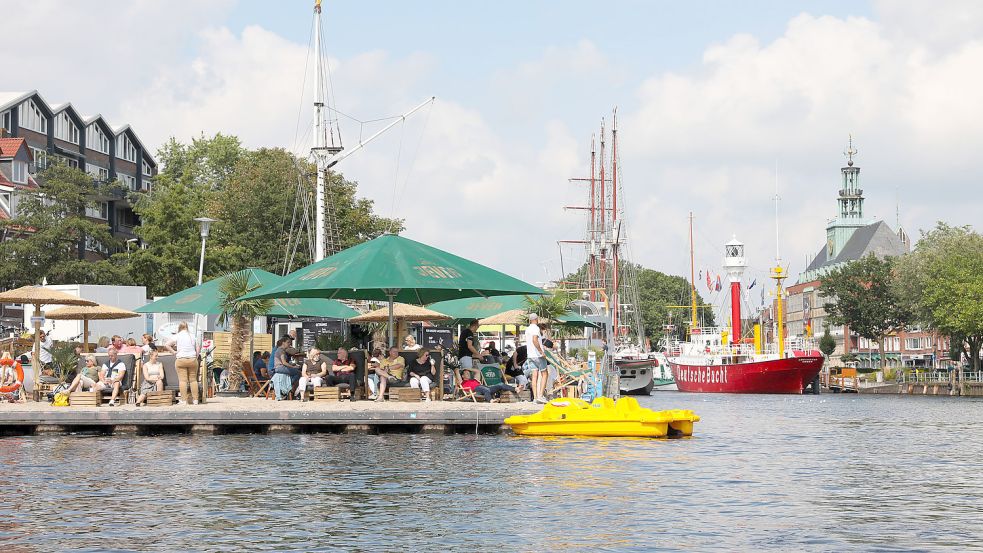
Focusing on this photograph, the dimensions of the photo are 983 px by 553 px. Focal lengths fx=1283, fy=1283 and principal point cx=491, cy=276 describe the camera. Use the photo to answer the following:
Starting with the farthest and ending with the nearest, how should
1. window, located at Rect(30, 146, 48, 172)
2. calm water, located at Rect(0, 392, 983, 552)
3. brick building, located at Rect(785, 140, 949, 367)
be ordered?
brick building, located at Rect(785, 140, 949, 367), window, located at Rect(30, 146, 48, 172), calm water, located at Rect(0, 392, 983, 552)

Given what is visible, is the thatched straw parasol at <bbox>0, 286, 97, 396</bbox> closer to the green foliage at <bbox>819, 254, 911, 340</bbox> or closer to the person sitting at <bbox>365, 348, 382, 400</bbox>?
the person sitting at <bbox>365, 348, 382, 400</bbox>

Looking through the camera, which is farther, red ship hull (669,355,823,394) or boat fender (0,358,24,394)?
red ship hull (669,355,823,394)

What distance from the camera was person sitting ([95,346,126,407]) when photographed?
1088 inches

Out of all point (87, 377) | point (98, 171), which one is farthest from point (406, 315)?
point (98, 171)

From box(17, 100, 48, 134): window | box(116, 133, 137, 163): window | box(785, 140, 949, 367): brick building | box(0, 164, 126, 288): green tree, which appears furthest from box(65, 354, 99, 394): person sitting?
box(785, 140, 949, 367): brick building

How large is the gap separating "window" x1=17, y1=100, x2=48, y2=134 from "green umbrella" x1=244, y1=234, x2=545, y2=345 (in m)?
66.0

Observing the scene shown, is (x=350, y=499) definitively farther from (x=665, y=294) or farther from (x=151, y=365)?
(x=665, y=294)

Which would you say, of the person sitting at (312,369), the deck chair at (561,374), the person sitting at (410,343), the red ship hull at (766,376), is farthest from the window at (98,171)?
the person sitting at (312,369)

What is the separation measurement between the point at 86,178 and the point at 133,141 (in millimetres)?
36629

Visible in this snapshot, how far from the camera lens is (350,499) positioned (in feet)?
56.5

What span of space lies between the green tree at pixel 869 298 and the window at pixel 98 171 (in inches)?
2442

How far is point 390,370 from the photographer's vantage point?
28.9 metres

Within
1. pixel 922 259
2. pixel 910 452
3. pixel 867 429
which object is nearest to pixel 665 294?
pixel 922 259

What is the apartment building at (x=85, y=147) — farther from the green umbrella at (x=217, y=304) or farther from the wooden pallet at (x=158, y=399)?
the wooden pallet at (x=158, y=399)
